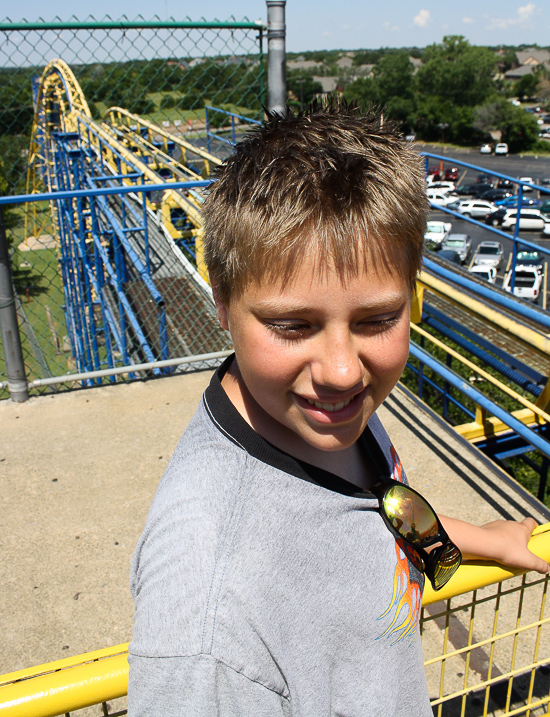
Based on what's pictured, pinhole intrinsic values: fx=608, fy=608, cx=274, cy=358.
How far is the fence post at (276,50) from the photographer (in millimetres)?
3729

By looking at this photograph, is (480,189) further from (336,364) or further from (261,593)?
(261,593)

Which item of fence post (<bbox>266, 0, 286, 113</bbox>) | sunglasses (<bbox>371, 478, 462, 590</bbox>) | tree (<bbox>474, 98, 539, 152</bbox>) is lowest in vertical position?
tree (<bbox>474, 98, 539, 152</bbox>)

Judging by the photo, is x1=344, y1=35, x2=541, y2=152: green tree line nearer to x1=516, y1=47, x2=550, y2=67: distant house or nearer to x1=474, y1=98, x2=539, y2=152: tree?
x1=474, y1=98, x2=539, y2=152: tree

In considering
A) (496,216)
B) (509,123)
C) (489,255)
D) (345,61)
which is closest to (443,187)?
(496,216)

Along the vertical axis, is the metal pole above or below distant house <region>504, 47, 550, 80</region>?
below

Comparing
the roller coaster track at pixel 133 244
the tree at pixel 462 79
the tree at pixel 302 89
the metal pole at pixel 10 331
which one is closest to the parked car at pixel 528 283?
the tree at pixel 302 89

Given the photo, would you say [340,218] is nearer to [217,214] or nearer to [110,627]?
[217,214]

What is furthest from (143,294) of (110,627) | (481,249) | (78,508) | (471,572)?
(481,249)

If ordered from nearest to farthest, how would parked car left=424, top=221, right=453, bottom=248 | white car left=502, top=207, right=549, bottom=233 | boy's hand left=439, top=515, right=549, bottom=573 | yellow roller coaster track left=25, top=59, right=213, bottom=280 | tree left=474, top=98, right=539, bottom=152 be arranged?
boy's hand left=439, top=515, right=549, bottom=573, yellow roller coaster track left=25, top=59, right=213, bottom=280, parked car left=424, top=221, right=453, bottom=248, white car left=502, top=207, right=549, bottom=233, tree left=474, top=98, right=539, bottom=152


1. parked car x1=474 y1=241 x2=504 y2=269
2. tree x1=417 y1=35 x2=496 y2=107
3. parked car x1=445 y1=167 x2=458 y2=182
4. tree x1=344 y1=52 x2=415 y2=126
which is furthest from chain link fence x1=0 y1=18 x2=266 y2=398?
tree x1=417 y1=35 x2=496 y2=107

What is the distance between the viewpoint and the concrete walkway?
7.61 feet

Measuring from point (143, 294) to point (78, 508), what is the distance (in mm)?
5435

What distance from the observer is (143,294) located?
8.03 meters

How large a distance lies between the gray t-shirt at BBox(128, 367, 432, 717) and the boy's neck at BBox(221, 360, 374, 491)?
41 millimetres
